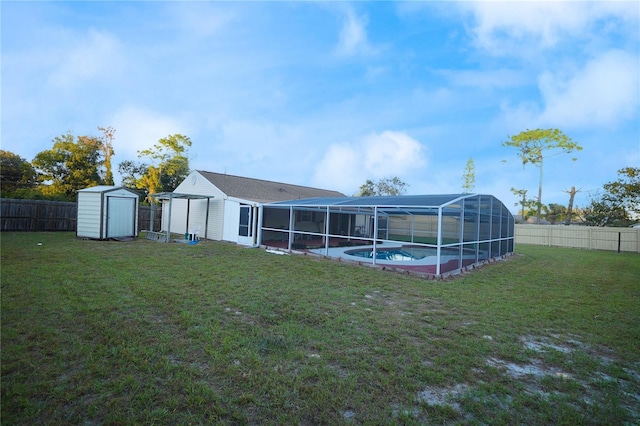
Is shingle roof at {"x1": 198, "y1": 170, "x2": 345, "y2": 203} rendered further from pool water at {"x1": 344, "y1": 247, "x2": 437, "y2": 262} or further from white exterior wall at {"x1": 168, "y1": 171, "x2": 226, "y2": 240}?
pool water at {"x1": 344, "y1": 247, "x2": 437, "y2": 262}

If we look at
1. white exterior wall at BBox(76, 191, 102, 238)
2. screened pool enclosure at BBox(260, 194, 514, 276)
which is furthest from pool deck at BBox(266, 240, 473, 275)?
white exterior wall at BBox(76, 191, 102, 238)

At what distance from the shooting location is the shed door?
13117 millimetres

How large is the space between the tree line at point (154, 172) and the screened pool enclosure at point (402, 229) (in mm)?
9912

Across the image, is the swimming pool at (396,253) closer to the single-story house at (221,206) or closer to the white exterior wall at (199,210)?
the single-story house at (221,206)

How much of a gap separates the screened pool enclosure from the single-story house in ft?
2.83

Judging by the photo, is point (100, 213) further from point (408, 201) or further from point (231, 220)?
point (408, 201)

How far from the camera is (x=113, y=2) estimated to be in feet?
25.9

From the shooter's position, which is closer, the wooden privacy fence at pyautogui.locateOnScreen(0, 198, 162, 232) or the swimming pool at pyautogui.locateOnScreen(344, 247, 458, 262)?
the wooden privacy fence at pyautogui.locateOnScreen(0, 198, 162, 232)

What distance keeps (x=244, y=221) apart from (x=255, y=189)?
407 centimetres

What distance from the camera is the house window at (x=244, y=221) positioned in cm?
1423

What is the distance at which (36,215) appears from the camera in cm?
1511

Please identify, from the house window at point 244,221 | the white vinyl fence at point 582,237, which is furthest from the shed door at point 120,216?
the white vinyl fence at point 582,237

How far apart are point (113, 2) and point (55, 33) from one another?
150 centimetres

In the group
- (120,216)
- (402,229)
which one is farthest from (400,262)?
(120,216)
